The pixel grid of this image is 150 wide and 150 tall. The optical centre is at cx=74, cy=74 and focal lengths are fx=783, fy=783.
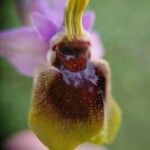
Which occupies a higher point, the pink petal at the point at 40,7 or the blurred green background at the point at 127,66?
the pink petal at the point at 40,7

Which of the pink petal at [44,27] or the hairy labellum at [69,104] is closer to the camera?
the hairy labellum at [69,104]

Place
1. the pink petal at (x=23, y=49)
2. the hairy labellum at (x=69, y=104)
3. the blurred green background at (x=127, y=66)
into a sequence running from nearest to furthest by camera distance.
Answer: the hairy labellum at (x=69, y=104)
the pink petal at (x=23, y=49)
the blurred green background at (x=127, y=66)

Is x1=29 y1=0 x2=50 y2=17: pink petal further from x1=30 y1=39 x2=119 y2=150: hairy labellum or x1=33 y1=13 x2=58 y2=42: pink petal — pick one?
x1=30 y1=39 x2=119 y2=150: hairy labellum

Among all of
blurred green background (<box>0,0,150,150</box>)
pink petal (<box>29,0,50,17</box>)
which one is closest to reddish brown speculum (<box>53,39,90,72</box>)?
pink petal (<box>29,0,50,17</box>)

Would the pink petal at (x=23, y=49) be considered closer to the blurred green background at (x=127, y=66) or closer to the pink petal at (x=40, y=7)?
the pink petal at (x=40, y=7)

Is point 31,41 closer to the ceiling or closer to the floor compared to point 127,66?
closer to the ceiling

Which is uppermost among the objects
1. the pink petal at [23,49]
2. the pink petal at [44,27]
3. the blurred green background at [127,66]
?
the pink petal at [44,27]

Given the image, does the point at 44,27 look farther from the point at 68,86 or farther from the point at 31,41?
the point at 68,86

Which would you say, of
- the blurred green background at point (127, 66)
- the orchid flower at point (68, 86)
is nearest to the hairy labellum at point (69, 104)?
the orchid flower at point (68, 86)

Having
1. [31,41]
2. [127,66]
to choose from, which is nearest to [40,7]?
[31,41]
